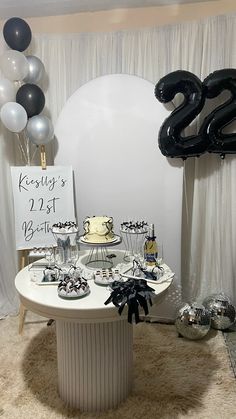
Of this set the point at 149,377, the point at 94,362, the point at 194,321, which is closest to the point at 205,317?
the point at 194,321

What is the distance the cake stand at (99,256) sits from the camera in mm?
1847

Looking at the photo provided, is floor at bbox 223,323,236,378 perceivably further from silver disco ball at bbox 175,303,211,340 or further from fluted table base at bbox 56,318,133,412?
fluted table base at bbox 56,318,133,412

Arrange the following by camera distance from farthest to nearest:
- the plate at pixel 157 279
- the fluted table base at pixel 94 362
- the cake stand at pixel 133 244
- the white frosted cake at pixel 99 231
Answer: the cake stand at pixel 133 244, the white frosted cake at pixel 99 231, the plate at pixel 157 279, the fluted table base at pixel 94 362

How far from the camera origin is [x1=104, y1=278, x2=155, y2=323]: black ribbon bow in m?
1.48

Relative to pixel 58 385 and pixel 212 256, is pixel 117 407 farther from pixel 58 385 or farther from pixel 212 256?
pixel 212 256

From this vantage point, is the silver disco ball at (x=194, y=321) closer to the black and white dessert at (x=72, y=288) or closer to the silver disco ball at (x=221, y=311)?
the silver disco ball at (x=221, y=311)

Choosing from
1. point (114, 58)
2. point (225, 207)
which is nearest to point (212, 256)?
point (225, 207)

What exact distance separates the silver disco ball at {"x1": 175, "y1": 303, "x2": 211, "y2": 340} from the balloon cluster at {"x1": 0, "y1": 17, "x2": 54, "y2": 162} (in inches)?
61.6

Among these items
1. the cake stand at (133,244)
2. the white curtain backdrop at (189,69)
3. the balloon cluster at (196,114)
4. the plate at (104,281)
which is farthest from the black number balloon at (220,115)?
the plate at (104,281)

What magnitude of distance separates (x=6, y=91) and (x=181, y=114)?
1216mm

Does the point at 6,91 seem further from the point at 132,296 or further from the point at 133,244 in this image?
the point at 132,296

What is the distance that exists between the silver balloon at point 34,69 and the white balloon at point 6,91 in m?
0.13

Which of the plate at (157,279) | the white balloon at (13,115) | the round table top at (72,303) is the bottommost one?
the round table top at (72,303)

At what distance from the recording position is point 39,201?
8.37 ft
